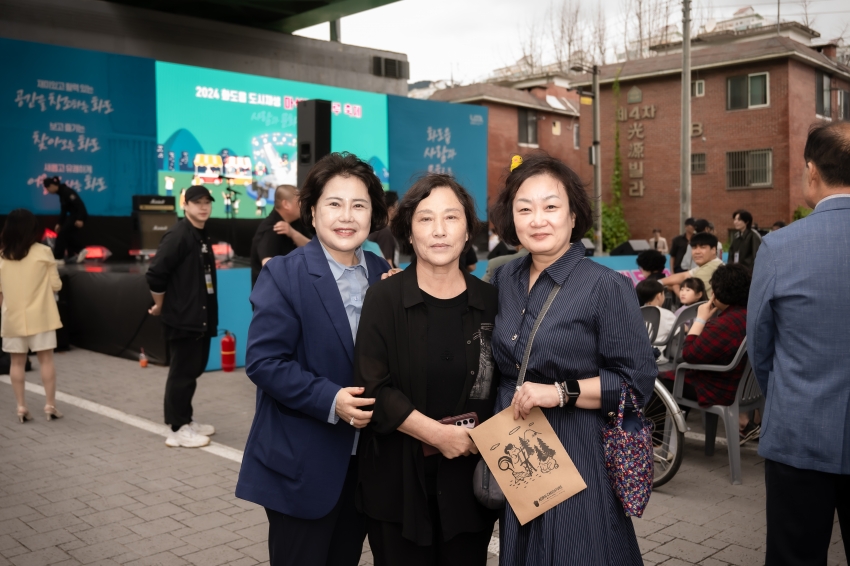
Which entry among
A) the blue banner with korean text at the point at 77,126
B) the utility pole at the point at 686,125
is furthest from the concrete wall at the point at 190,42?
the utility pole at the point at 686,125

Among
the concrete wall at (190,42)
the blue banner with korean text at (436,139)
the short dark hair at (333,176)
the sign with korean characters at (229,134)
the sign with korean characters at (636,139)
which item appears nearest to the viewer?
the short dark hair at (333,176)

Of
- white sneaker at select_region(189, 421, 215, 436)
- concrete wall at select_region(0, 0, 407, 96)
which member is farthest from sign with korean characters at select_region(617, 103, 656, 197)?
white sneaker at select_region(189, 421, 215, 436)

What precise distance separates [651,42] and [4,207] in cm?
3856

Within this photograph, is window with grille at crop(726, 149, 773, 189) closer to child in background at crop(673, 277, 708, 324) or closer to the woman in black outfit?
child in background at crop(673, 277, 708, 324)

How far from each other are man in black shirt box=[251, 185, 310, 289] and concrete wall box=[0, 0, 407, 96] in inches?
387

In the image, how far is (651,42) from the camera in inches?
1687

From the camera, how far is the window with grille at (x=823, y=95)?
3061 centimetres

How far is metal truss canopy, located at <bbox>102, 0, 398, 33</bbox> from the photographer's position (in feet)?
52.0

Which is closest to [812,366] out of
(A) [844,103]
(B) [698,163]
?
(B) [698,163]

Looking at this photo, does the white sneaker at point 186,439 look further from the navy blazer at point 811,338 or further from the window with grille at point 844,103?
the window with grille at point 844,103

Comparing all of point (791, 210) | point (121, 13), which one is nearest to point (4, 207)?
point (121, 13)

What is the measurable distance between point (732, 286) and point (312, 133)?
12.3ft

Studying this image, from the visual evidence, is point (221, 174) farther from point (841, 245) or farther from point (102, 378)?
point (841, 245)

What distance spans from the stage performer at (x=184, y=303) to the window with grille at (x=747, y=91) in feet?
94.8
